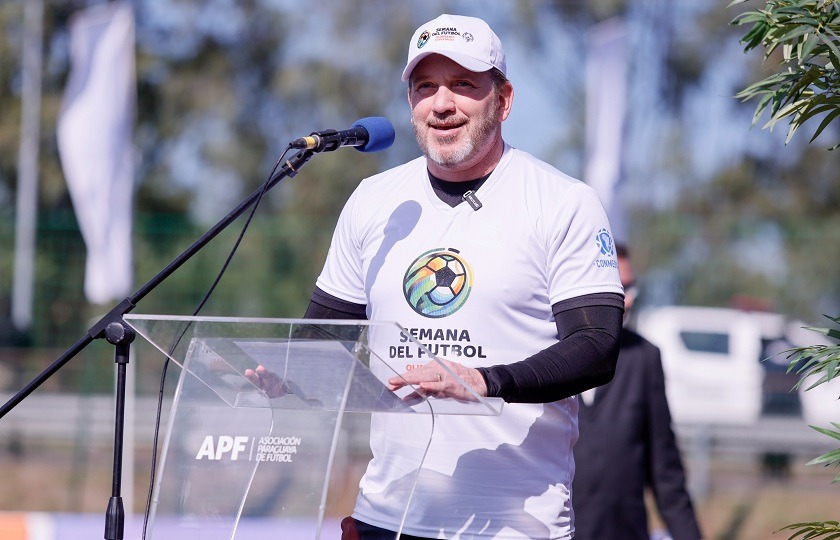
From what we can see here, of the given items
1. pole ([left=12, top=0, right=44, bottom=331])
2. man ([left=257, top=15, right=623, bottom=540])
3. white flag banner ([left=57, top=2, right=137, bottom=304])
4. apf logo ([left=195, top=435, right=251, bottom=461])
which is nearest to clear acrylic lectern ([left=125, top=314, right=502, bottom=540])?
apf logo ([left=195, top=435, right=251, bottom=461])

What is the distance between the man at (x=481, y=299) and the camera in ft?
9.90

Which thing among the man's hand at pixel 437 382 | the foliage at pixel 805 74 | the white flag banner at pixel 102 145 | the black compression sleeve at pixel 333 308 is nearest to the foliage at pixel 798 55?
the foliage at pixel 805 74

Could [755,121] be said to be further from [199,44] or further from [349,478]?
[199,44]

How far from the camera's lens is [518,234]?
3146 millimetres

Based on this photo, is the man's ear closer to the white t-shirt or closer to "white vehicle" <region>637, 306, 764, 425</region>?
the white t-shirt

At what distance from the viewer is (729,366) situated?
16922 millimetres

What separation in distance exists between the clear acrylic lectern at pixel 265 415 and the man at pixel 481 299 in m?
0.33

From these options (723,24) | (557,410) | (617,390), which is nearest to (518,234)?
(557,410)

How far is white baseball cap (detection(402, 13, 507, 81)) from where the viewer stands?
326 centimetres

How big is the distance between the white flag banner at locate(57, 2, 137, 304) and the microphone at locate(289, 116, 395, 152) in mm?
7018

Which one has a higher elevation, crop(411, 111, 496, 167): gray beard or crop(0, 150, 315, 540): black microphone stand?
crop(411, 111, 496, 167): gray beard

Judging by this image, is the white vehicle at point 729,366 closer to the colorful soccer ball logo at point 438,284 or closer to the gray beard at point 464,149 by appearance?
the gray beard at point 464,149

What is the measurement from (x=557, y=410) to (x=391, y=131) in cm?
90

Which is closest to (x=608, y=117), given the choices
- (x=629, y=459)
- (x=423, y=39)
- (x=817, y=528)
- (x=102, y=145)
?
(x=102, y=145)
